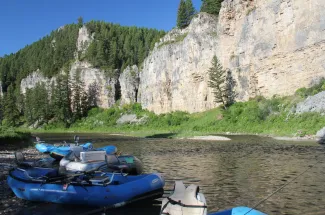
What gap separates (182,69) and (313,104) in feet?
112

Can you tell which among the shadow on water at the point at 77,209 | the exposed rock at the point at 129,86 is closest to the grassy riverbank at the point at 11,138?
the shadow on water at the point at 77,209

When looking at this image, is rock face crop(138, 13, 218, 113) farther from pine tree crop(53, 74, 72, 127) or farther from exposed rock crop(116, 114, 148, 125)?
pine tree crop(53, 74, 72, 127)

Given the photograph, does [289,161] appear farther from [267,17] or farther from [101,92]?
[101,92]

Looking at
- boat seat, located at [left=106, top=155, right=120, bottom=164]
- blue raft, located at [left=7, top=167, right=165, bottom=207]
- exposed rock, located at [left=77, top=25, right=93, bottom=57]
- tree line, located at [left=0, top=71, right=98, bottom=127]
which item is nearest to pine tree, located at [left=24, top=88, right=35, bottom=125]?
tree line, located at [left=0, top=71, right=98, bottom=127]

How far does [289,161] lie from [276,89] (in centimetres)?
3076

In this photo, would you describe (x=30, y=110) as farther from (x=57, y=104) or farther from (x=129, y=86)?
(x=129, y=86)

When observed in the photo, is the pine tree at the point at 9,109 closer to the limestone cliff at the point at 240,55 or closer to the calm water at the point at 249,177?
the limestone cliff at the point at 240,55

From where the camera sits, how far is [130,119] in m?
75.6

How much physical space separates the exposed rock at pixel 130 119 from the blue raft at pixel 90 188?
5899 centimetres

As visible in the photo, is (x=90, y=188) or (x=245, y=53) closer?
(x=90, y=188)

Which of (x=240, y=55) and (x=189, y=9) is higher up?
(x=189, y=9)

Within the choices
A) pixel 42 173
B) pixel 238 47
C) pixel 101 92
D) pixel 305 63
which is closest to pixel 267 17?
pixel 238 47

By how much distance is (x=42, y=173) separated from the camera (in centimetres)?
1450

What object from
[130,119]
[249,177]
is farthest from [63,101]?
[249,177]
